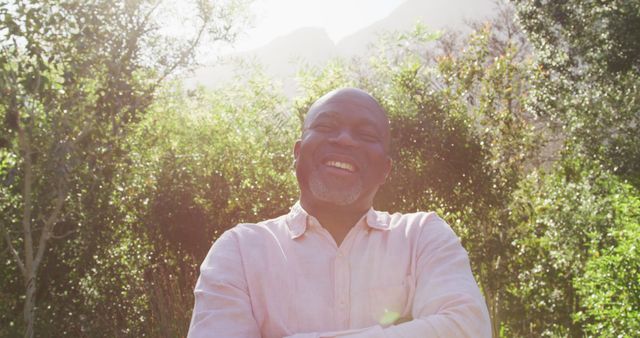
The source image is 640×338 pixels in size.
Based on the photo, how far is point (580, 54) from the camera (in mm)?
9531

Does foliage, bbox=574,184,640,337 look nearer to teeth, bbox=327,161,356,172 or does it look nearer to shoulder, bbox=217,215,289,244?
teeth, bbox=327,161,356,172

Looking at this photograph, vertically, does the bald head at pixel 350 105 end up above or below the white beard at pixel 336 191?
above

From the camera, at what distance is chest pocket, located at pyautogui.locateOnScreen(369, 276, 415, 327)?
196cm

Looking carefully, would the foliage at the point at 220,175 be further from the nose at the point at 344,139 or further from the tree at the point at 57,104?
the nose at the point at 344,139

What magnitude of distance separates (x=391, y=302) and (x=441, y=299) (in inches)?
7.1

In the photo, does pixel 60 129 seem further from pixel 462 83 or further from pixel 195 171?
pixel 462 83

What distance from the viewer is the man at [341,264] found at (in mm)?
1862

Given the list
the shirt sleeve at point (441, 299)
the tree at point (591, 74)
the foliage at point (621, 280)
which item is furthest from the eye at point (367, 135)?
the tree at point (591, 74)

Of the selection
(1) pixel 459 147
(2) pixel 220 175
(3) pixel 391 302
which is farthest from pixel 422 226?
(2) pixel 220 175

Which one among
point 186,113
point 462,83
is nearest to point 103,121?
point 186,113

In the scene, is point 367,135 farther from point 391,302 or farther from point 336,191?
point 391,302

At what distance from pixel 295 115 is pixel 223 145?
945mm

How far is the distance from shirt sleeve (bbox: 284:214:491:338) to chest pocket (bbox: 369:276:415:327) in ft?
0.15

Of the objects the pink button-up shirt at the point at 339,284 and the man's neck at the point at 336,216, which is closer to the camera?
the pink button-up shirt at the point at 339,284
